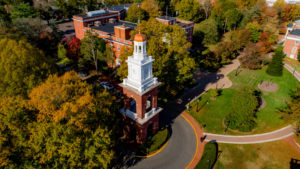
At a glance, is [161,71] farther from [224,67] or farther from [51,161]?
[224,67]

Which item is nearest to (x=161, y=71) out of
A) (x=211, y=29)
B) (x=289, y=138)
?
(x=289, y=138)

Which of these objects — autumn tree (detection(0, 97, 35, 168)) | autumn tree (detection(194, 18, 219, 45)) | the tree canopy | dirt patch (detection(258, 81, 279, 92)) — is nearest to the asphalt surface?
the tree canopy

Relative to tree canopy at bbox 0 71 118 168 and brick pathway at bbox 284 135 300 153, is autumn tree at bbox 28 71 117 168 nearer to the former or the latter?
tree canopy at bbox 0 71 118 168

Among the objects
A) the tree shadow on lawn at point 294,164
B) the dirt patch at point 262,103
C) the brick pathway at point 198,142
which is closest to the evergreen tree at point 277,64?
the dirt patch at point 262,103

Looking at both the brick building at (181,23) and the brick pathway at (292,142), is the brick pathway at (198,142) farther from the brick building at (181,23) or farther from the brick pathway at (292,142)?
the brick building at (181,23)

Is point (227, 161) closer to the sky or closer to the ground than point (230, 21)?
closer to the ground
